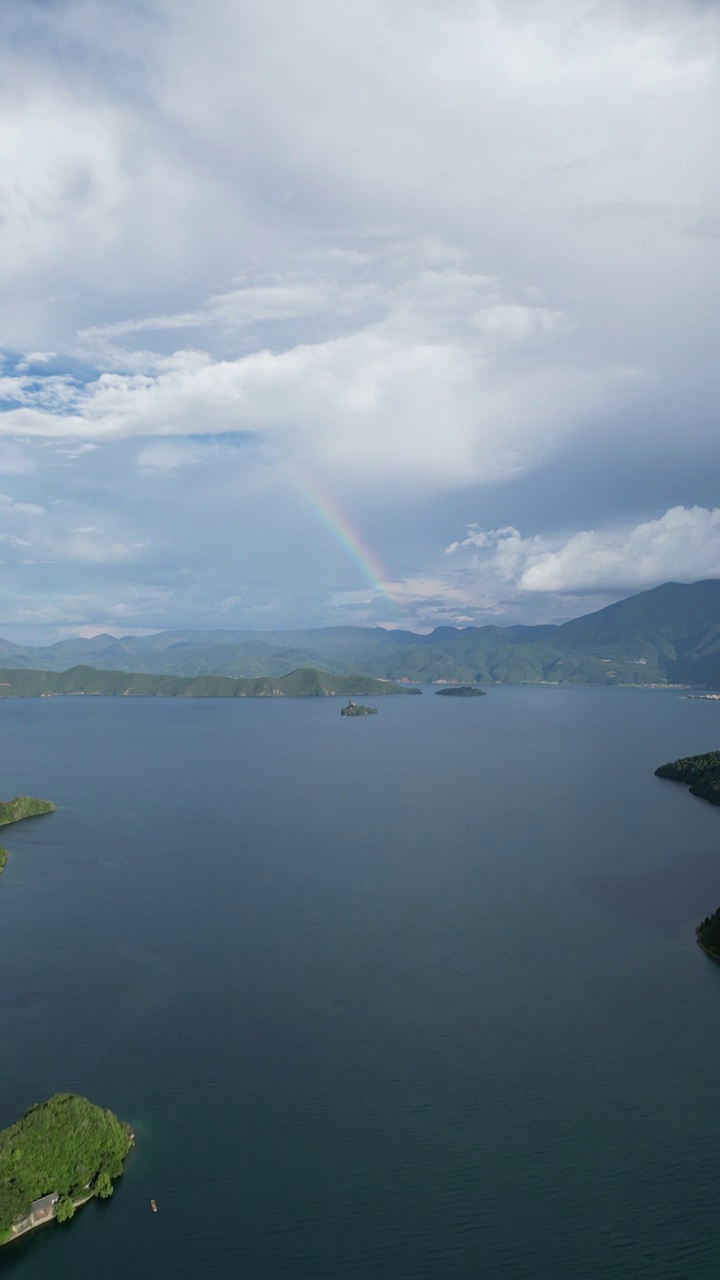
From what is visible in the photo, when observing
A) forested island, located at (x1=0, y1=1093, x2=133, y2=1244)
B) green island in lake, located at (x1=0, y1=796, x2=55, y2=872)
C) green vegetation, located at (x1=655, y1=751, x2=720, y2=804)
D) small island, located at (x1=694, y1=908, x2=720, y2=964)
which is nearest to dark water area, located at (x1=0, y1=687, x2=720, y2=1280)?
forested island, located at (x1=0, y1=1093, x2=133, y2=1244)

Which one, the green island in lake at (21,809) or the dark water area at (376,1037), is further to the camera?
the green island in lake at (21,809)

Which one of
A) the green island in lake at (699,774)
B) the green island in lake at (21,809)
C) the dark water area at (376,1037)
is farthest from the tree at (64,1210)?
the green island in lake at (699,774)

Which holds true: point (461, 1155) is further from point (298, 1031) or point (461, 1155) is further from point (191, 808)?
point (191, 808)

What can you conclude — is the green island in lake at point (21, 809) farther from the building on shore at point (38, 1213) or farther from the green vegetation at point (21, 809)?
the building on shore at point (38, 1213)

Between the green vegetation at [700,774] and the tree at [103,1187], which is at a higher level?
the green vegetation at [700,774]

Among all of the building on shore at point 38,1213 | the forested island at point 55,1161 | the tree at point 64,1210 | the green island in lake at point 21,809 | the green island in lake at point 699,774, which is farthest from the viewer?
the green island in lake at point 699,774

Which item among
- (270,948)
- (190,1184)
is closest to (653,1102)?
(190,1184)
